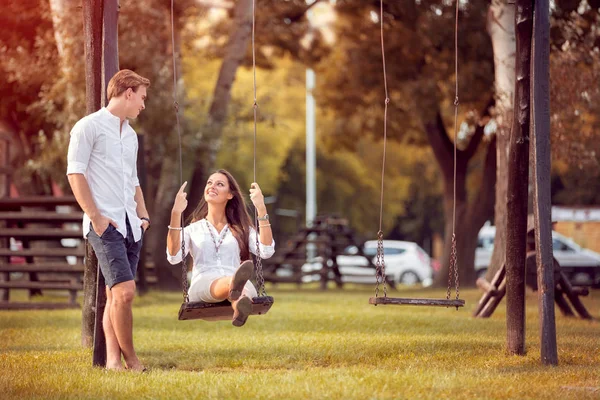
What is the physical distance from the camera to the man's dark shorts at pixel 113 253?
9023 mm

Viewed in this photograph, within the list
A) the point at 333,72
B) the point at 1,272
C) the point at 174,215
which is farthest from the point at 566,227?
the point at 174,215

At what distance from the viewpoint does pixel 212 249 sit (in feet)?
33.6

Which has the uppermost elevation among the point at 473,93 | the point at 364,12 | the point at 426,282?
the point at 364,12

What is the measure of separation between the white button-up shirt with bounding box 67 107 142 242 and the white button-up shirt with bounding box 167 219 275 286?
40.2 inches

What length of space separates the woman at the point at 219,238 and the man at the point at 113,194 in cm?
63

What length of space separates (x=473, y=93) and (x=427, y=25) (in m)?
1.95

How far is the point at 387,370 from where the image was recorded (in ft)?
30.4

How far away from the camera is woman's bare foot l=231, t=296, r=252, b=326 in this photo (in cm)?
929

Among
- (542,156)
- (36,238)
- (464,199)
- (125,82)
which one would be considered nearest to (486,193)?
(464,199)

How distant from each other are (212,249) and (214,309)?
32.7 inches

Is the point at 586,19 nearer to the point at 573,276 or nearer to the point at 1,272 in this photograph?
the point at 573,276

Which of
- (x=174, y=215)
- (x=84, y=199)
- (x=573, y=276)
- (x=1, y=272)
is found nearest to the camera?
(x=84, y=199)

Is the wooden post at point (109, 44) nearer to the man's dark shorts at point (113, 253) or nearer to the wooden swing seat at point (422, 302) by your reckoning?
the man's dark shorts at point (113, 253)

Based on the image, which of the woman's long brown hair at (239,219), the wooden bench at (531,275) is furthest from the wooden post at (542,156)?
the wooden bench at (531,275)
